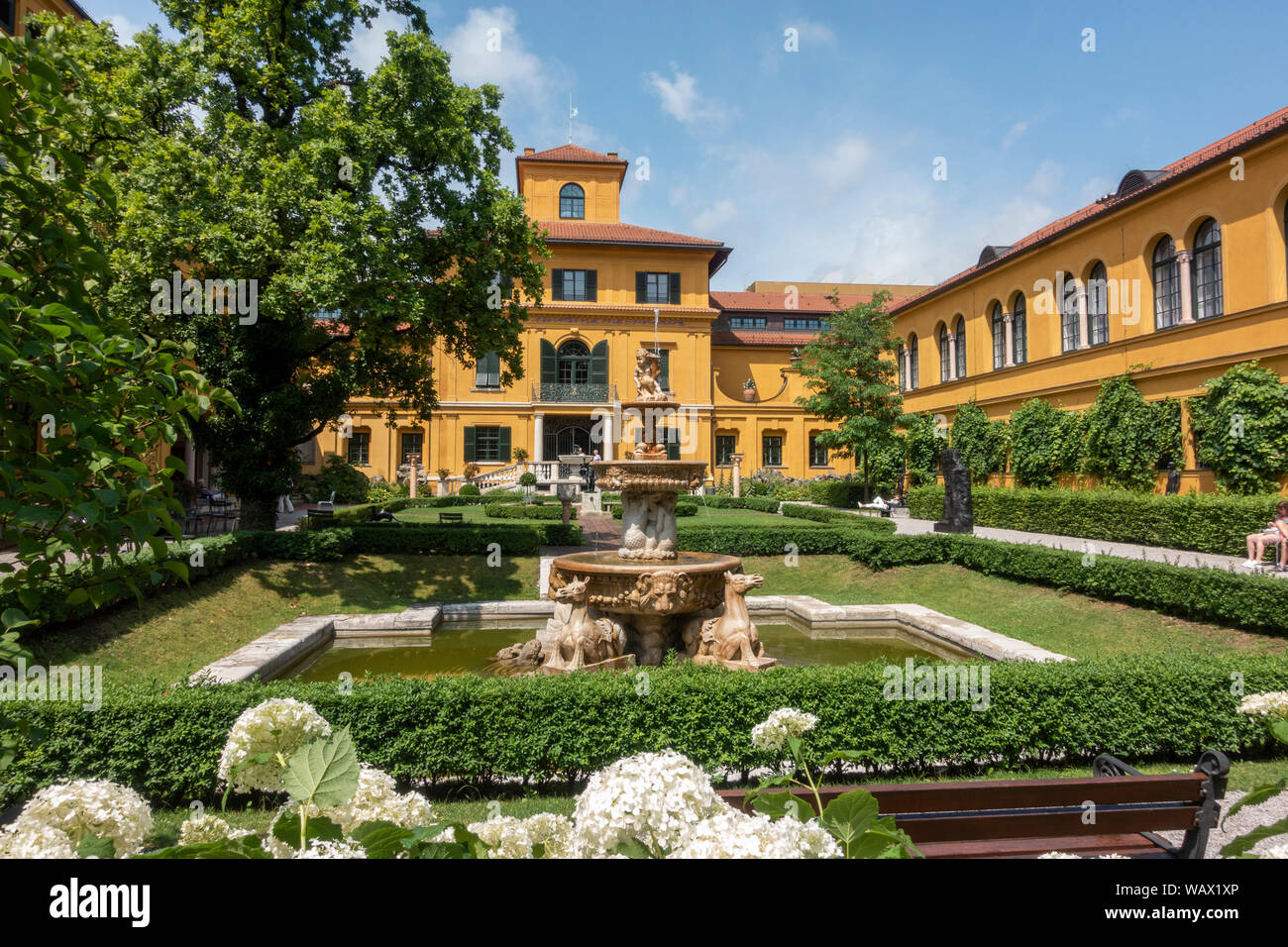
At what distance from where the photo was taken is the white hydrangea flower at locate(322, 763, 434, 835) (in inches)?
52.3

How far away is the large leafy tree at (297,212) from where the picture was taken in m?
11.1

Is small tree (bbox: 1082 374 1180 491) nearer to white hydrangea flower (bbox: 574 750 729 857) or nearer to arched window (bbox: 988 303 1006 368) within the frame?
arched window (bbox: 988 303 1006 368)

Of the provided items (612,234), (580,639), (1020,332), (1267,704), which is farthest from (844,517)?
(612,234)

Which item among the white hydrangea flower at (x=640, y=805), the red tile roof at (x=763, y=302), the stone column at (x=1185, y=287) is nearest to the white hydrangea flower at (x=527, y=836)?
the white hydrangea flower at (x=640, y=805)

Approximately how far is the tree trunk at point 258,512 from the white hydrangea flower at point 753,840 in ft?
49.8

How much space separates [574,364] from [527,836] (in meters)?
37.0

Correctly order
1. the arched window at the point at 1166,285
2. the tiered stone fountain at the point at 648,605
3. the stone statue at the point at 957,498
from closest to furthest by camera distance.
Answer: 1. the tiered stone fountain at the point at 648,605
2. the stone statue at the point at 957,498
3. the arched window at the point at 1166,285

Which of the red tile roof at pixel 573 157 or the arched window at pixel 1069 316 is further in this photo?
the red tile roof at pixel 573 157

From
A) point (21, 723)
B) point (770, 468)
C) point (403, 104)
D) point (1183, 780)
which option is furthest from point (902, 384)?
point (21, 723)

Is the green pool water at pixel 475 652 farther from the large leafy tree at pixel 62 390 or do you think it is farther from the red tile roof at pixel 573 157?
the red tile roof at pixel 573 157

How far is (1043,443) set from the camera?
24078mm

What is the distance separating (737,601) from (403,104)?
37.1ft

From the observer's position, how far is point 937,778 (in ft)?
17.8

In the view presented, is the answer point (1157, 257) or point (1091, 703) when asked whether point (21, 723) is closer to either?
point (1091, 703)
